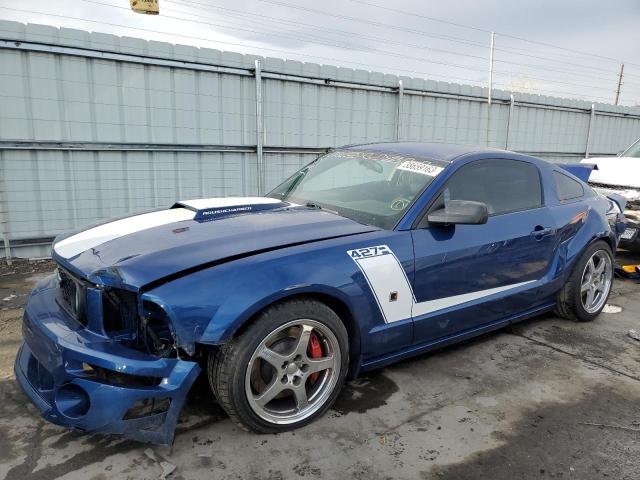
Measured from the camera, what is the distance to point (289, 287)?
7.96 feet

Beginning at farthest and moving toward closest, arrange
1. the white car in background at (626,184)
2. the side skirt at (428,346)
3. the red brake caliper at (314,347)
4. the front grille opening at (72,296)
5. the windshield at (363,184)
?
the white car in background at (626,184)
the windshield at (363,184)
the side skirt at (428,346)
the red brake caliper at (314,347)
the front grille opening at (72,296)

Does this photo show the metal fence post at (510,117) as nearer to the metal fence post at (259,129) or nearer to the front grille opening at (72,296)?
the metal fence post at (259,129)

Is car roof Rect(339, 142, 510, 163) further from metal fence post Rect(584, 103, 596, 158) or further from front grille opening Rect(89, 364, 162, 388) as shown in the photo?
metal fence post Rect(584, 103, 596, 158)

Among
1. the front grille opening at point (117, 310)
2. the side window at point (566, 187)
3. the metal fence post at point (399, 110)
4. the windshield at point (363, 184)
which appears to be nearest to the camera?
the front grille opening at point (117, 310)

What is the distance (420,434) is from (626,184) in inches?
228

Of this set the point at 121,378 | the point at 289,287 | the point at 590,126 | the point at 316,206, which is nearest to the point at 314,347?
the point at 289,287

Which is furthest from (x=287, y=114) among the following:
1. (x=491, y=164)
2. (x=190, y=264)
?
(x=190, y=264)

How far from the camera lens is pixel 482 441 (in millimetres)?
2604

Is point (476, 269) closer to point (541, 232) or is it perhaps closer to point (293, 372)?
point (541, 232)

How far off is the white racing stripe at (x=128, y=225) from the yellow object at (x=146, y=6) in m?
4.12

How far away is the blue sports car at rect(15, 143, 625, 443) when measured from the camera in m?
2.24

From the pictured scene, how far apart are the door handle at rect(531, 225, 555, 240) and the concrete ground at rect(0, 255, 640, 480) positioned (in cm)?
90

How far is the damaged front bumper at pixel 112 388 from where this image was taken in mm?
2170

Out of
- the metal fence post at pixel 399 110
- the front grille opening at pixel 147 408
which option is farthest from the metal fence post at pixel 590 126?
the front grille opening at pixel 147 408
